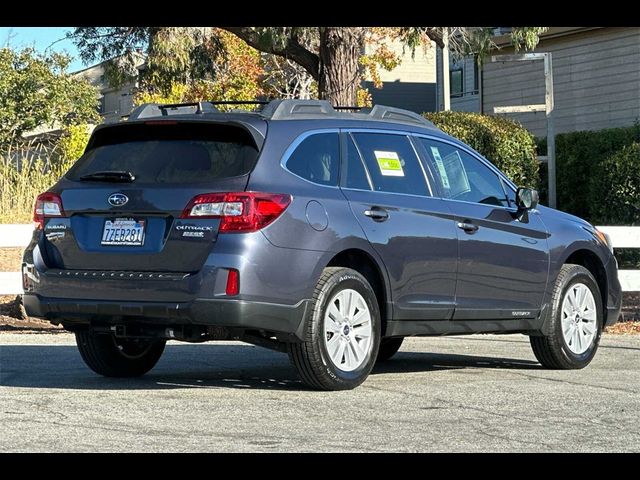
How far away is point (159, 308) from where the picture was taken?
336 inches

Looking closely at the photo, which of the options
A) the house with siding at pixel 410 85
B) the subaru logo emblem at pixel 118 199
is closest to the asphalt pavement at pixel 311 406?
the subaru logo emblem at pixel 118 199

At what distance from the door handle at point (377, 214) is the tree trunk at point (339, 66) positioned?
8.93 meters

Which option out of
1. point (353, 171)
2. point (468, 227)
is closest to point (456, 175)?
point (468, 227)

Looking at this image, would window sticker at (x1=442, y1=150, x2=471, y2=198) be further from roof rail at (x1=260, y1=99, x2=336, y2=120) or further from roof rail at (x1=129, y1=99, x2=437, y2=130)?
roof rail at (x1=260, y1=99, x2=336, y2=120)

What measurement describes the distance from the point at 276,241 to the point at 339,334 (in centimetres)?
86

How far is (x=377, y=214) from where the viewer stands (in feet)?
30.4

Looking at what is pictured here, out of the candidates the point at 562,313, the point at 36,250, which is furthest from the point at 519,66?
the point at 36,250

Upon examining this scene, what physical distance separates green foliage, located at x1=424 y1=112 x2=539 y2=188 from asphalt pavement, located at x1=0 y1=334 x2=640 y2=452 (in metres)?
9.73

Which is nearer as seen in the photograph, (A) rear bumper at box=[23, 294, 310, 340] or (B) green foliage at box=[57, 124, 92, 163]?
(A) rear bumper at box=[23, 294, 310, 340]

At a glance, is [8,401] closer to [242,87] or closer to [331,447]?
[331,447]

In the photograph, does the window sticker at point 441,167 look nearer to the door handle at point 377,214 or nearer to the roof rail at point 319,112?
the roof rail at point 319,112

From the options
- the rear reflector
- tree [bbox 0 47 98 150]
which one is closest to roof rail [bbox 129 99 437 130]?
the rear reflector

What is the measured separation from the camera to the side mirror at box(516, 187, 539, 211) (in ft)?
34.6
